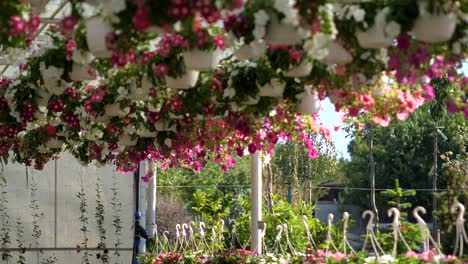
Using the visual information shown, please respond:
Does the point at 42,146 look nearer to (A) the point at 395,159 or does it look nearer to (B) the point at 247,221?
(B) the point at 247,221

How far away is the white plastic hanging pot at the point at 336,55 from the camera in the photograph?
14.7 ft

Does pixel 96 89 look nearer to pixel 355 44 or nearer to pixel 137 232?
pixel 355 44

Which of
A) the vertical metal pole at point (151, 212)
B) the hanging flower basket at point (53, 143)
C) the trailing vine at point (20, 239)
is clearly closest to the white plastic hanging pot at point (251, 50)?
the hanging flower basket at point (53, 143)

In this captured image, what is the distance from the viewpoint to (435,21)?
3.98 m

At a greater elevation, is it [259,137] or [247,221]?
[259,137]

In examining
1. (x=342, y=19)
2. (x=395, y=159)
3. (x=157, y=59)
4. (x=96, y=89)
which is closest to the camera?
(x=342, y=19)

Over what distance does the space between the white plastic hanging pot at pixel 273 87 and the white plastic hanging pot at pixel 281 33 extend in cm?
121

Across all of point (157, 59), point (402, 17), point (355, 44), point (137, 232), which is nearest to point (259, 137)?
point (157, 59)

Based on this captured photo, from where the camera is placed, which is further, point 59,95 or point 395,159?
point 395,159

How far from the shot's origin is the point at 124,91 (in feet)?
20.3

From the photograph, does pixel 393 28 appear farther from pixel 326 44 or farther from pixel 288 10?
pixel 288 10

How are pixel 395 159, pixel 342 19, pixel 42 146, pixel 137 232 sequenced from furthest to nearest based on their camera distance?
pixel 395 159, pixel 137 232, pixel 42 146, pixel 342 19

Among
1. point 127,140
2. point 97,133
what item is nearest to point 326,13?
point 127,140

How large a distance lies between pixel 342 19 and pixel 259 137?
2.79 metres
